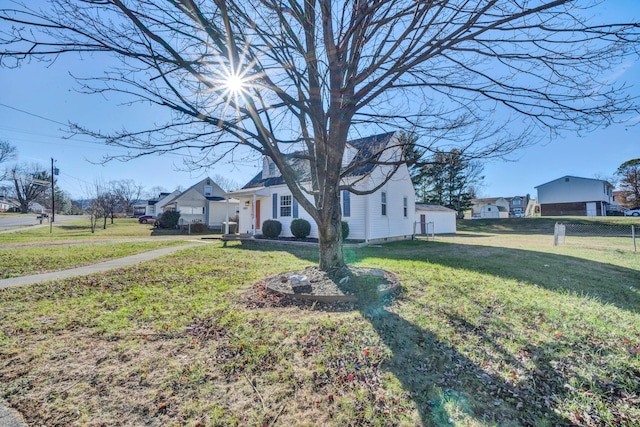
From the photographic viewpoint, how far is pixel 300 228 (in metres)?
13.9

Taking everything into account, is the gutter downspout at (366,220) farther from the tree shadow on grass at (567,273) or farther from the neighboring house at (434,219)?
the neighboring house at (434,219)

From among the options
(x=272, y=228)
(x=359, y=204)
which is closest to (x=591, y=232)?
(x=359, y=204)

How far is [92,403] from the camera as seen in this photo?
213cm

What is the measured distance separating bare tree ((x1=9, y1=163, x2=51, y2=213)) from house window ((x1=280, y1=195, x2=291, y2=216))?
54648 millimetres

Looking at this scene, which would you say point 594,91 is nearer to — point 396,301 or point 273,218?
point 396,301

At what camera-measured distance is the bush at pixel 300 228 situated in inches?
548

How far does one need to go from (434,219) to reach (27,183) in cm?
6881

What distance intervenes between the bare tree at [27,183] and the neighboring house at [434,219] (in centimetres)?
6041

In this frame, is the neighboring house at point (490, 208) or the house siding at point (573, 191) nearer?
the house siding at point (573, 191)

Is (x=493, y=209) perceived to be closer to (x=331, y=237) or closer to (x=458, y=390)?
(x=331, y=237)

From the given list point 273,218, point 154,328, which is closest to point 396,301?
point 154,328

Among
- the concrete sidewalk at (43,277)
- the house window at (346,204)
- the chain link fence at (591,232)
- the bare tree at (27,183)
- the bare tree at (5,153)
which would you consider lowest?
the concrete sidewalk at (43,277)

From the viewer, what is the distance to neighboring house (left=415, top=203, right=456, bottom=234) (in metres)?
23.5

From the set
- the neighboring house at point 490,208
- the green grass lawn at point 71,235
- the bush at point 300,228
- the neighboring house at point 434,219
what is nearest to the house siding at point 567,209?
the neighboring house at point 490,208
